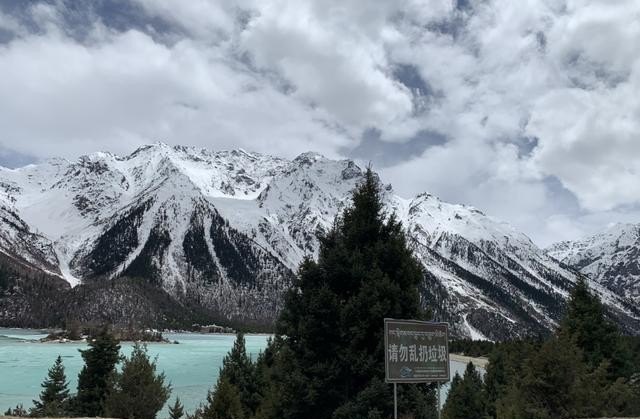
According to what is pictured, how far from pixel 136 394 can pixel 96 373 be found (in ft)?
31.9

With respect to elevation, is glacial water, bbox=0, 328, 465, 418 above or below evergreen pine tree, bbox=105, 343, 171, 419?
below

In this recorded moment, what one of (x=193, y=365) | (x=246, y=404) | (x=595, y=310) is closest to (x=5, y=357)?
(x=193, y=365)

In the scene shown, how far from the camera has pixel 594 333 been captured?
2820cm

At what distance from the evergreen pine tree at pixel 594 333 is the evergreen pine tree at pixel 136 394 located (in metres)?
19.6

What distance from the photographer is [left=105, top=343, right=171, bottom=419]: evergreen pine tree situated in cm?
2744

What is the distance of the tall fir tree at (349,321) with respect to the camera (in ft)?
50.2

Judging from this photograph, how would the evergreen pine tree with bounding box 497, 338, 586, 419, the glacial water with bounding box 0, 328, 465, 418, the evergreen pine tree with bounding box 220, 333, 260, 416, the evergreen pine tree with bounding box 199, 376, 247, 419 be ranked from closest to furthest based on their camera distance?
the evergreen pine tree with bounding box 497, 338, 586, 419
the evergreen pine tree with bounding box 199, 376, 247, 419
the evergreen pine tree with bounding box 220, 333, 260, 416
the glacial water with bounding box 0, 328, 465, 418

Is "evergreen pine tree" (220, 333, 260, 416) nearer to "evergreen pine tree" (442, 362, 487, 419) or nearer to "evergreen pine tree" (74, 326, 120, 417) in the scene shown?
"evergreen pine tree" (74, 326, 120, 417)

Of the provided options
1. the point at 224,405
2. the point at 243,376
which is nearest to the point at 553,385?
the point at 224,405

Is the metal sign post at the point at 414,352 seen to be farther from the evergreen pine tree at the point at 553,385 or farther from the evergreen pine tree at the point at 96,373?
the evergreen pine tree at the point at 96,373

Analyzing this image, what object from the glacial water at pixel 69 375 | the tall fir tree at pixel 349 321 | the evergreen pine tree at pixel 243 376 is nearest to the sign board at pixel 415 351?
the tall fir tree at pixel 349 321

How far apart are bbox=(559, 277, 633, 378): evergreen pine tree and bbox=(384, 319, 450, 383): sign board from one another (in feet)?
49.7

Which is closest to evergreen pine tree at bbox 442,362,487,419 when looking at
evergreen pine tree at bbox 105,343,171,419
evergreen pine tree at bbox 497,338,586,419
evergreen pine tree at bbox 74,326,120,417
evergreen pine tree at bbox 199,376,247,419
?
evergreen pine tree at bbox 199,376,247,419

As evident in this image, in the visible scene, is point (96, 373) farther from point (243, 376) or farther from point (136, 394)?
point (136, 394)
